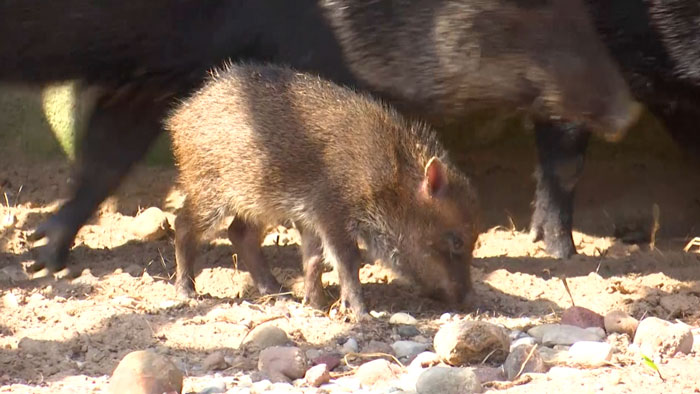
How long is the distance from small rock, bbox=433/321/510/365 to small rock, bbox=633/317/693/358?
0.41 m

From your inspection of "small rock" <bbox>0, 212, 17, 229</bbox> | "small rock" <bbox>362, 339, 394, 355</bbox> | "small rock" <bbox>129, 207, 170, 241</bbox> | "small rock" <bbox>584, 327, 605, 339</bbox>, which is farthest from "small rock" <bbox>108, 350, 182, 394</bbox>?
"small rock" <bbox>0, 212, 17, 229</bbox>

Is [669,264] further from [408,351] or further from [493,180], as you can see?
[408,351]

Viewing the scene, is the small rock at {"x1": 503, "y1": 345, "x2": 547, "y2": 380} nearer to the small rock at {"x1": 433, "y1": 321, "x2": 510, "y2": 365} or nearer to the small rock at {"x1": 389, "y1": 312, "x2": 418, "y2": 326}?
the small rock at {"x1": 433, "y1": 321, "x2": 510, "y2": 365}

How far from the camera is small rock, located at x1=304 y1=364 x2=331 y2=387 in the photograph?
131 inches

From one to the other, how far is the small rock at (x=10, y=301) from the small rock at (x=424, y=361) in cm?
139

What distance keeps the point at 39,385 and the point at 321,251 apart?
1311 millimetres

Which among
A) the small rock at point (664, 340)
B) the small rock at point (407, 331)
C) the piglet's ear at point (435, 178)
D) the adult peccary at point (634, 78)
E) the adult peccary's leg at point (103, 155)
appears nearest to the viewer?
the small rock at point (664, 340)

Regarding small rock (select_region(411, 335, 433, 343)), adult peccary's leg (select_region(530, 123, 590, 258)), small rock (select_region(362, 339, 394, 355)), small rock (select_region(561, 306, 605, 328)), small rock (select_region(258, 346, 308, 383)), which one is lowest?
adult peccary's leg (select_region(530, 123, 590, 258))

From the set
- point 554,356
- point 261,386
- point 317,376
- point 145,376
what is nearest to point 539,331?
point 554,356

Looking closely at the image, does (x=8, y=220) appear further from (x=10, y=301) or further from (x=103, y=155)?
(x=10, y=301)

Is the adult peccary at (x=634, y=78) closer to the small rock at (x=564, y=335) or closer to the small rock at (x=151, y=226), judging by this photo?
the small rock at (x=564, y=335)

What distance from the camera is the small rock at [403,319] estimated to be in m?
4.00

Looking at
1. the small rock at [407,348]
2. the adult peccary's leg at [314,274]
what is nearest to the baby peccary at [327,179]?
the adult peccary's leg at [314,274]

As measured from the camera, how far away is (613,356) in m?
3.48
